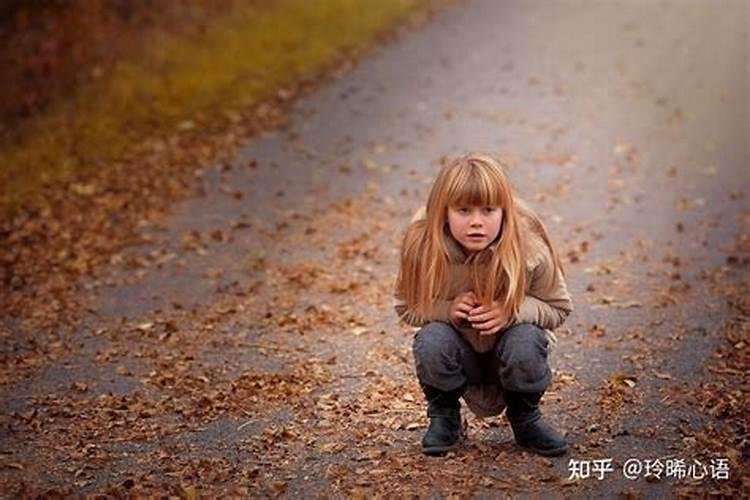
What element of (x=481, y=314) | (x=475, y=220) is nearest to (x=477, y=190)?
(x=475, y=220)

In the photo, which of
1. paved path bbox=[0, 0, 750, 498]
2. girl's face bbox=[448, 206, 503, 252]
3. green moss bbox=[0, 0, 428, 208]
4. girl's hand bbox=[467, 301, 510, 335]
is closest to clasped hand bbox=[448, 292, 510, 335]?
girl's hand bbox=[467, 301, 510, 335]

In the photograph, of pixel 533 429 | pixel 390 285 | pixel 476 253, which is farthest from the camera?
pixel 390 285

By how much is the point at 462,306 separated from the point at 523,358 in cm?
34

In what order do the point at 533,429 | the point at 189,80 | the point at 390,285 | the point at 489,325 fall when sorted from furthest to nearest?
the point at 189,80 < the point at 390,285 < the point at 533,429 < the point at 489,325

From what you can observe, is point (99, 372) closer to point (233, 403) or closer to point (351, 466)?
point (233, 403)

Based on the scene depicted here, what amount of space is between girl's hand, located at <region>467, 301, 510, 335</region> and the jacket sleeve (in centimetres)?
12

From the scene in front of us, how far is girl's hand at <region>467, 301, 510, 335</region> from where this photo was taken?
16.3 feet

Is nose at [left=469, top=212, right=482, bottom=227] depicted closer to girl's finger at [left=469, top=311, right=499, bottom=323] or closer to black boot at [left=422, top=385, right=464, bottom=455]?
girl's finger at [left=469, top=311, right=499, bottom=323]

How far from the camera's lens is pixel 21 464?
5648mm

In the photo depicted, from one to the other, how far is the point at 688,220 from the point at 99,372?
5.20 meters

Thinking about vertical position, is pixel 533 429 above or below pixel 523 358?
below

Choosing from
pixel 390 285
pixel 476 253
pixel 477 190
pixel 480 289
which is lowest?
pixel 390 285

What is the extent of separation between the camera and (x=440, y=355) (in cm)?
503

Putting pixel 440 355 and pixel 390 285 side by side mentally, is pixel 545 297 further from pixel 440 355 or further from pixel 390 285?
pixel 390 285
